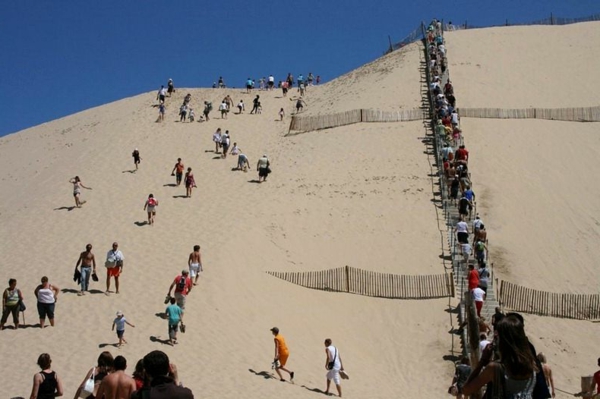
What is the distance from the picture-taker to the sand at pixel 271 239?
1833 centimetres

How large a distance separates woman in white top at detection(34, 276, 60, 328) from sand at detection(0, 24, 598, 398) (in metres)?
0.44

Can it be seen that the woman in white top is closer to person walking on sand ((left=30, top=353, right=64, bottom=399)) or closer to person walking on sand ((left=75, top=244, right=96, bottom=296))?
person walking on sand ((left=75, top=244, right=96, bottom=296))

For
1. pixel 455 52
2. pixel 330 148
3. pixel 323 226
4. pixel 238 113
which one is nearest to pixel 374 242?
pixel 323 226

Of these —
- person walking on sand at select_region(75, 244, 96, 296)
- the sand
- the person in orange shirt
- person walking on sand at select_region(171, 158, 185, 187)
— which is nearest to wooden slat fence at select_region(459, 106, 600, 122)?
the sand

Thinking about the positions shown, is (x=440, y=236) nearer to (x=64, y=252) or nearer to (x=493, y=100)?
(x=64, y=252)

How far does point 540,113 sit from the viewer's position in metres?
43.1

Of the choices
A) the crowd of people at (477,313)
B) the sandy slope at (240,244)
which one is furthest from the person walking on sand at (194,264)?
the crowd of people at (477,313)

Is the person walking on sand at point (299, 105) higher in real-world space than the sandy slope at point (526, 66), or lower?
lower

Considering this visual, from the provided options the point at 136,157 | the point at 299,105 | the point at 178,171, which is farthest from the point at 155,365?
the point at 299,105

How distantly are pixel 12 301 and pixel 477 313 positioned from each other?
10999 mm

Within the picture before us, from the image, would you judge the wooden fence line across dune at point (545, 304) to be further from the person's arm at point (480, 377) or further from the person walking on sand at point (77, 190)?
the person's arm at point (480, 377)

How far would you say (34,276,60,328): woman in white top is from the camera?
58.1 ft

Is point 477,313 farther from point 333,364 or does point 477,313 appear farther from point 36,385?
point 36,385

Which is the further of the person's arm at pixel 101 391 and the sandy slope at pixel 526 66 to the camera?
the sandy slope at pixel 526 66
